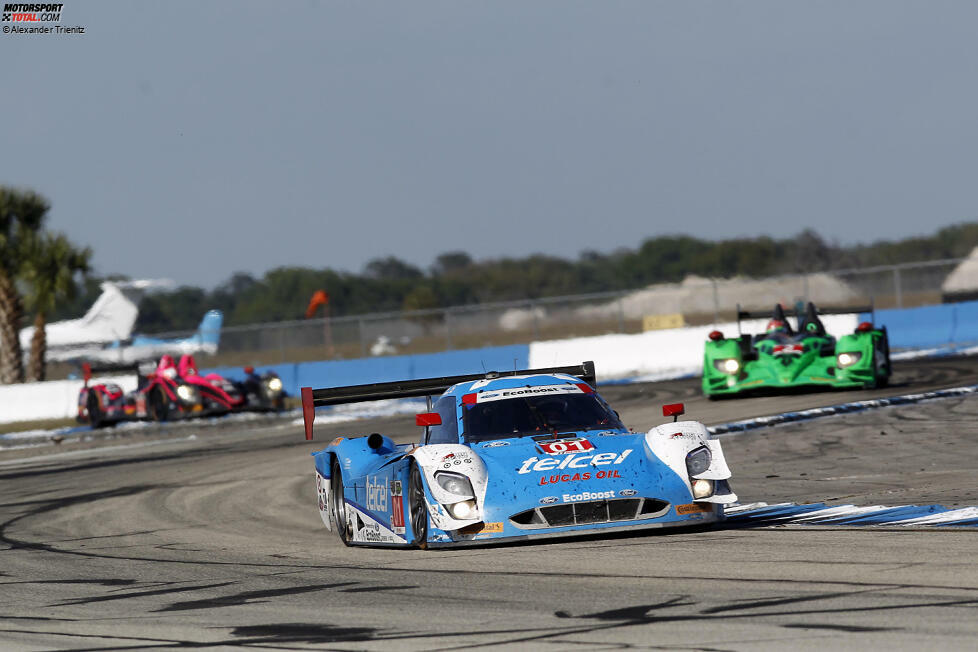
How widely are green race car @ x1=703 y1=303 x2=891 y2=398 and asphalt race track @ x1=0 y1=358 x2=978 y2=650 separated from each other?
6181mm

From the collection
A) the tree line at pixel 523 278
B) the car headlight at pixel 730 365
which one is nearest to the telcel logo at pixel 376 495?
the car headlight at pixel 730 365

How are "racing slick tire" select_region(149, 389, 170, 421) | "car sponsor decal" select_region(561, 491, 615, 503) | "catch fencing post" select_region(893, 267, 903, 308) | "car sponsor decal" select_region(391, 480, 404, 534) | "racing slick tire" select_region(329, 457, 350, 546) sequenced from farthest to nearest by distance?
"catch fencing post" select_region(893, 267, 903, 308) → "racing slick tire" select_region(149, 389, 170, 421) → "racing slick tire" select_region(329, 457, 350, 546) → "car sponsor decal" select_region(391, 480, 404, 534) → "car sponsor decal" select_region(561, 491, 615, 503)

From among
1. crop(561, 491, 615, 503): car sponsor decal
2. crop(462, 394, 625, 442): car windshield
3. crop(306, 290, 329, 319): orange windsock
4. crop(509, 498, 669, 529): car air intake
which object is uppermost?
crop(306, 290, 329, 319): orange windsock

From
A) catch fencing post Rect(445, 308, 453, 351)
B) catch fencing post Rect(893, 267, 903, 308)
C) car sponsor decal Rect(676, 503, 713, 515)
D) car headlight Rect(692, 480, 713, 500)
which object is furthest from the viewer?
catch fencing post Rect(445, 308, 453, 351)

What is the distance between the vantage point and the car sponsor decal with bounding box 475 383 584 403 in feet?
33.0

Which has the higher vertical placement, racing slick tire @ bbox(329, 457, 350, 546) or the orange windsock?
the orange windsock

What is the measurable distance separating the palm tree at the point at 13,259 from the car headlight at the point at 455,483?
37.5 m

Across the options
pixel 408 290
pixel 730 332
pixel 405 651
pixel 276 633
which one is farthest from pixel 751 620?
pixel 408 290

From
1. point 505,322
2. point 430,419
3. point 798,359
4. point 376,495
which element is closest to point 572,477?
point 430,419

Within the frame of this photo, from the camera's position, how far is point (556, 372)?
11.0m

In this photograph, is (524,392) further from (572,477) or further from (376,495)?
(572,477)

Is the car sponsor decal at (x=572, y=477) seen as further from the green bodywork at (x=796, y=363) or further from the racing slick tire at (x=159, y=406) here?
the racing slick tire at (x=159, y=406)

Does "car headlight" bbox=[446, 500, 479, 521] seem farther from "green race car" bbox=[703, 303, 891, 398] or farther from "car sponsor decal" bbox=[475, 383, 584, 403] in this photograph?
"green race car" bbox=[703, 303, 891, 398]

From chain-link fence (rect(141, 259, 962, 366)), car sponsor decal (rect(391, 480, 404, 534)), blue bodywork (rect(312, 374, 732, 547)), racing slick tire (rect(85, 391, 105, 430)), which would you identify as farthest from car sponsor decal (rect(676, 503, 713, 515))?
chain-link fence (rect(141, 259, 962, 366))
